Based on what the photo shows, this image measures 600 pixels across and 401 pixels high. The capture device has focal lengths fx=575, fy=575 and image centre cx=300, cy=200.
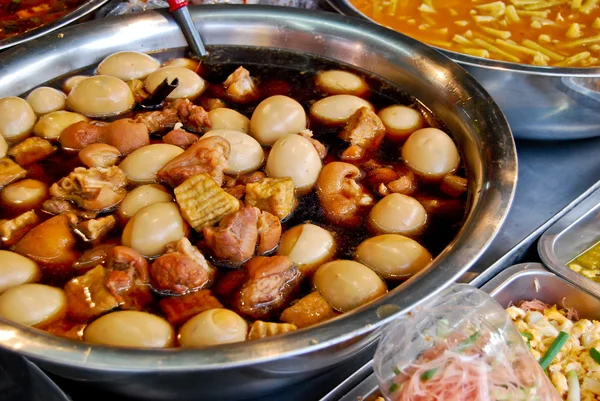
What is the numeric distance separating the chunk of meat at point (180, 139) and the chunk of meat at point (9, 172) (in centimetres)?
51

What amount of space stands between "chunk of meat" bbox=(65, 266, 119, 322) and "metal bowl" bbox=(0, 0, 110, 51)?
4.41ft

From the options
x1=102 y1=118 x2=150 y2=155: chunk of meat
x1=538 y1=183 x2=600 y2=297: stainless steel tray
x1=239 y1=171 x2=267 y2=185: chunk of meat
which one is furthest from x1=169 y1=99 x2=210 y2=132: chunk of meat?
x1=538 y1=183 x2=600 y2=297: stainless steel tray

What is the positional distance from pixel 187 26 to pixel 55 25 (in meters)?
0.62

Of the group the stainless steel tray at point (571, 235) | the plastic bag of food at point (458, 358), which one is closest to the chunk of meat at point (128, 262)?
the plastic bag of food at point (458, 358)

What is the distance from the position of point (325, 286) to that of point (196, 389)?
46 cm

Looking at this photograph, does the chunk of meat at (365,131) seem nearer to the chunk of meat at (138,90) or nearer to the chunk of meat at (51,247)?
the chunk of meat at (138,90)

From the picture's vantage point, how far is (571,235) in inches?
91.4

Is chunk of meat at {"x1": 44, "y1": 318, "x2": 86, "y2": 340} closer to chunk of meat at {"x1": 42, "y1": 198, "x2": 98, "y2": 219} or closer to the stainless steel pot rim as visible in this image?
chunk of meat at {"x1": 42, "y1": 198, "x2": 98, "y2": 219}

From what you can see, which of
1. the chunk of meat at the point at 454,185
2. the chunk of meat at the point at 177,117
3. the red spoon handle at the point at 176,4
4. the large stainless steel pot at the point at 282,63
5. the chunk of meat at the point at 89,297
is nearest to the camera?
the large stainless steel pot at the point at 282,63

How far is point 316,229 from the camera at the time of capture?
5.88 ft

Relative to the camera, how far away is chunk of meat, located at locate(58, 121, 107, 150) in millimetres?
2094

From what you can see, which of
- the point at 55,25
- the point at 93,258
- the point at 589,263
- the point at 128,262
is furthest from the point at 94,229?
the point at 589,263

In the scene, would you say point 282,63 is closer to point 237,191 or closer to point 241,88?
point 241,88

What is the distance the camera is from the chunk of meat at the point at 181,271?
1625 mm
